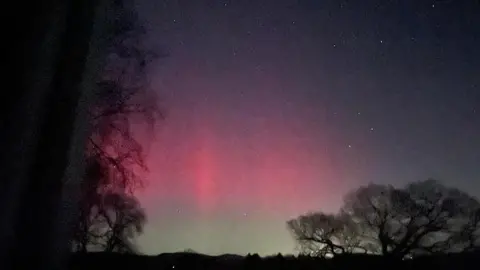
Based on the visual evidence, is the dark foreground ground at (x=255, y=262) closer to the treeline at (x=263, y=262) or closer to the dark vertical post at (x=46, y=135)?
the treeline at (x=263, y=262)

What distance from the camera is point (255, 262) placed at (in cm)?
348

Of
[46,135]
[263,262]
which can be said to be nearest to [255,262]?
[263,262]

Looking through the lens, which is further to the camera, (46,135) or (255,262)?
(255,262)

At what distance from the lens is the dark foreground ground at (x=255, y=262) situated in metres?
3.07

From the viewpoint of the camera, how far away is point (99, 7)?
0.81 meters

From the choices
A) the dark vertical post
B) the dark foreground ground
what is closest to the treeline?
the dark foreground ground

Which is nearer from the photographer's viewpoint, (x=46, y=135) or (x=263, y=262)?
(x=46, y=135)

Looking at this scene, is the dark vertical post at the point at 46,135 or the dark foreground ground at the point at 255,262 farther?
the dark foreground ground at the point at 255,262

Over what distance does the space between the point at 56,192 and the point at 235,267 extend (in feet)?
10.3

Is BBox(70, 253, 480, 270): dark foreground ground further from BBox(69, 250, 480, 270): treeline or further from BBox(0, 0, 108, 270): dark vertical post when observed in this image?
BBox(0, 0, 108, 270): dark vertical post

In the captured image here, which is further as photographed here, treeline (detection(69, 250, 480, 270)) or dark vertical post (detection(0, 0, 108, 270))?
treeline (detection(69, 250, 480, 270))

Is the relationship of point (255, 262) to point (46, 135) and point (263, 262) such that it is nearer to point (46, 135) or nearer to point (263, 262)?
point (263, 262)

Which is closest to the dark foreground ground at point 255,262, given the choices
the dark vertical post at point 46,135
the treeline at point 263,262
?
the treeline at point 263,262

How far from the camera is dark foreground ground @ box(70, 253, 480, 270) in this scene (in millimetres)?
3073
